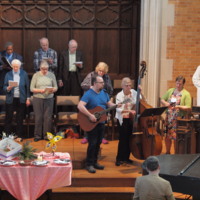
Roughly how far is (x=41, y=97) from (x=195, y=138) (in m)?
3.23

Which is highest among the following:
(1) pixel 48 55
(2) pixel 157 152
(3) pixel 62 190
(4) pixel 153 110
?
(1) pixel 48 55

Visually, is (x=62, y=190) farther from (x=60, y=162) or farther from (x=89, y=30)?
(x=89, y=30)

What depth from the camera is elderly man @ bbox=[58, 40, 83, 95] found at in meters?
10.8

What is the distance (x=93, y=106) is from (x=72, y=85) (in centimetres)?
294

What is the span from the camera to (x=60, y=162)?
6922 millimetres

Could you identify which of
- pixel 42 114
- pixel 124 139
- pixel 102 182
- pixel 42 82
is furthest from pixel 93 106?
pixel 42 114

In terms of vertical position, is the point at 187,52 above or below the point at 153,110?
above

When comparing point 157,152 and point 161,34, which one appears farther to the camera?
point 161,34

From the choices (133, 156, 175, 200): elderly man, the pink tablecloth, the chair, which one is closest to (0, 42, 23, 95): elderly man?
the chair

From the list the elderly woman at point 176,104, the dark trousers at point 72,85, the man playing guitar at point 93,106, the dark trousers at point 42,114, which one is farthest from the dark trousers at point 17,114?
the elderly woman at point 176,104

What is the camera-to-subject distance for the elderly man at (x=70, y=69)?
1084cm

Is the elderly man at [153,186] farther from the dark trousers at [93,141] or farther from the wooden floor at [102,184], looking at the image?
the dark trousers at [93,141]

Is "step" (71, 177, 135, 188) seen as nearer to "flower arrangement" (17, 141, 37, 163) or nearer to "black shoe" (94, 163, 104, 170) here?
"black shoe" (94, 163, 104, 170)

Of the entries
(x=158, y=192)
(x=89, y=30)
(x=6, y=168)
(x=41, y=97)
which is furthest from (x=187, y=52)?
(x=158, y=192)
